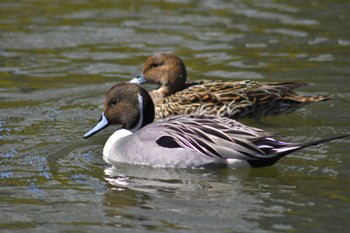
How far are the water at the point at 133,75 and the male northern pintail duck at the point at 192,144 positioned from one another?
124mm

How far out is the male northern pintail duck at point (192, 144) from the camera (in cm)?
806

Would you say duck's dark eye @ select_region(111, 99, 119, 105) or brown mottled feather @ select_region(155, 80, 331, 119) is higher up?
duck's dark eye @ select_region(111, 99, 119, 105)

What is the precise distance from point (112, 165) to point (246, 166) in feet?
4.30

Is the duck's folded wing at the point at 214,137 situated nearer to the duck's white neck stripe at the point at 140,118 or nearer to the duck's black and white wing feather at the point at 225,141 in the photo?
the duck's black and white wing feather at the point at 225,141

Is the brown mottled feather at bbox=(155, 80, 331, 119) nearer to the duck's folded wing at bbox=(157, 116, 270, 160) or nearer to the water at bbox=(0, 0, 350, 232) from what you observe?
the water at bbox=(0, 0, 350, 232)

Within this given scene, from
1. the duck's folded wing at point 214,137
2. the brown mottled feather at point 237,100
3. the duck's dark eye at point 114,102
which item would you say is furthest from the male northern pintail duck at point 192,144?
the brown mottled feather at point 237,100

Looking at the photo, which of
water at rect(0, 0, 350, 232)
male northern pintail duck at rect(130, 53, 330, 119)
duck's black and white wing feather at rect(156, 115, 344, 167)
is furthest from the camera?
male northern pintail duck at rect(130, 53, 330, 119)

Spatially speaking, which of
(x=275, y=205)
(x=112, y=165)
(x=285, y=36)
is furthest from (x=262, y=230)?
(x=285, y=36)

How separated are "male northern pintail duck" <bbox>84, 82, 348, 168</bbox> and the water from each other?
124 mm

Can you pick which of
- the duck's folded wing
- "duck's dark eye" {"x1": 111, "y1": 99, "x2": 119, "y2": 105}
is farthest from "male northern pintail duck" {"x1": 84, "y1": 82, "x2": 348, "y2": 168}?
"duck's dark eye" {"x1": 111, "y1": 99, "x2": 119, "y2": 105}

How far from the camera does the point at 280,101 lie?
10.0 metres

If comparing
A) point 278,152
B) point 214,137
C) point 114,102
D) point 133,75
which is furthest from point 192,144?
point 133,75

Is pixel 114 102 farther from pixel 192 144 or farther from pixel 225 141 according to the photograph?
pixel 225 141

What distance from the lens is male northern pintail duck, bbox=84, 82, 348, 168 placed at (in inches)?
317
